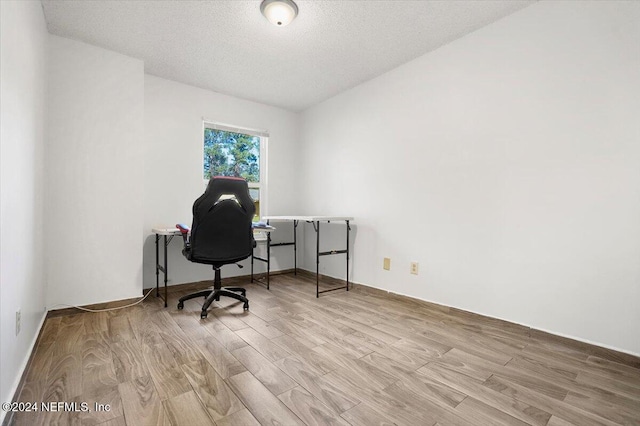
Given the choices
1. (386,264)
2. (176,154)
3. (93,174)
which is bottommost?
(386,264)

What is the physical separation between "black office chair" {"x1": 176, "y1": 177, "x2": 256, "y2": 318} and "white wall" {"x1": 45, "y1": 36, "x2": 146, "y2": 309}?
2.05 ft

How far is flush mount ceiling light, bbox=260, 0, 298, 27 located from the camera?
2.07 metres

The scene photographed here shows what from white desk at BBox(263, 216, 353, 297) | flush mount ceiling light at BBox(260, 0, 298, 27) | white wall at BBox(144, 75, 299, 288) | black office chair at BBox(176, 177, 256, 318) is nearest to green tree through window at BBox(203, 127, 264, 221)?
white wall at BBox(144, 75, 299, 288)

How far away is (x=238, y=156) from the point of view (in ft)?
Answer: 13.0

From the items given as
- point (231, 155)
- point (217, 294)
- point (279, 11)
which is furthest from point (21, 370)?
point (231, 155)

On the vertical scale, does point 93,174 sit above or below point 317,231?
above

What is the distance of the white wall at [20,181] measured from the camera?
1259 mm

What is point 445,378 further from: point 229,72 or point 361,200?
point 229,72

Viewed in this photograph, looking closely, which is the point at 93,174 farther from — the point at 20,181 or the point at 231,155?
the point at 231,155

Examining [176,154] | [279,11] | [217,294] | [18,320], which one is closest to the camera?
[18,320]

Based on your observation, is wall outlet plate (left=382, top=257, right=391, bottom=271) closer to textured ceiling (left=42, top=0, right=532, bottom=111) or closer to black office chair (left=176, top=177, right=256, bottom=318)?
black office chair (left=176, top=177, right=256, bottom=318)

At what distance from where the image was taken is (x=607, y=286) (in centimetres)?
183

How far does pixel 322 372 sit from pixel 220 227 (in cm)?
151

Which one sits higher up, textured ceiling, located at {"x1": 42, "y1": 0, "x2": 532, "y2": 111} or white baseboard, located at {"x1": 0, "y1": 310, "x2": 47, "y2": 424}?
textured ceiling, located at {"x1": 42, "y1": 0, "x2": 532, "y2": 111}
